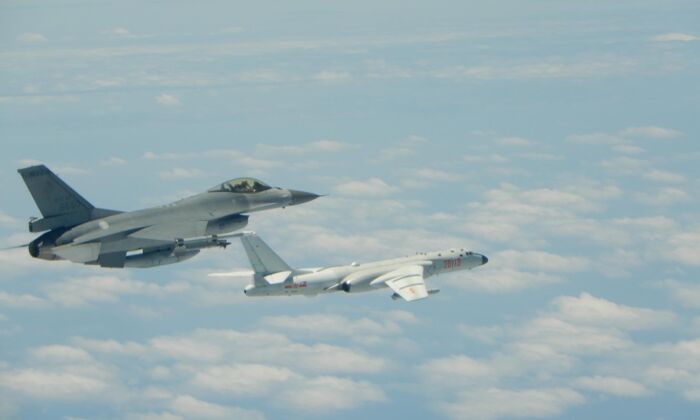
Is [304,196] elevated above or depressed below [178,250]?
above

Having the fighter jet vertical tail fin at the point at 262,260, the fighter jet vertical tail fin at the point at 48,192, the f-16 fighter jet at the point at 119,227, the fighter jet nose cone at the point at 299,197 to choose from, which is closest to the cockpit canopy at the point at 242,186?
the f-16 fighter jet at the point at 119,227

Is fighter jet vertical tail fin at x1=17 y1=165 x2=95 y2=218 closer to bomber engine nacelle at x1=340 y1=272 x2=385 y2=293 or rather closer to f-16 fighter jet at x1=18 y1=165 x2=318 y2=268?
f-16 fighter jet at x1=18 y1=165 x2=318 y2=268

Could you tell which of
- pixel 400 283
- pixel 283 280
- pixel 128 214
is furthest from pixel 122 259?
pixel 400 283

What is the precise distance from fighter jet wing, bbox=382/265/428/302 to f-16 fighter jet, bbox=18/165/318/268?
9.43 meters

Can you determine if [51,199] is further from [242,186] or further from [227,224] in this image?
[242,186]

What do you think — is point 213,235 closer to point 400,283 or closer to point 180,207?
point 180,207

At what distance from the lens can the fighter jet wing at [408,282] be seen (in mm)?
57219

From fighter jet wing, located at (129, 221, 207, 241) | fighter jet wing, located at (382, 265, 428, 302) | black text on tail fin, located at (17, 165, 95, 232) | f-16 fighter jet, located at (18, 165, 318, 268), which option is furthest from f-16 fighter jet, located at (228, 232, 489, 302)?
black text on tail fin, located at (17, 165, 95, 232)

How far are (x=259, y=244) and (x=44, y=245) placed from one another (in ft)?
42.2

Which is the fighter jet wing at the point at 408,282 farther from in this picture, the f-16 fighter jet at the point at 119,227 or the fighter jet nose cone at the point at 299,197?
the f-16 fighter jet at the point at 119,227

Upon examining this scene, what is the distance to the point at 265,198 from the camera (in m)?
57.2

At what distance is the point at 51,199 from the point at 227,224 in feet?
29.4

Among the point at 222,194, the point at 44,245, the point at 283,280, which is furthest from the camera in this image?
the point at 283,280

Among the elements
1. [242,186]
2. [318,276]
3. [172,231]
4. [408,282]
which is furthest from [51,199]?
[408,282]
